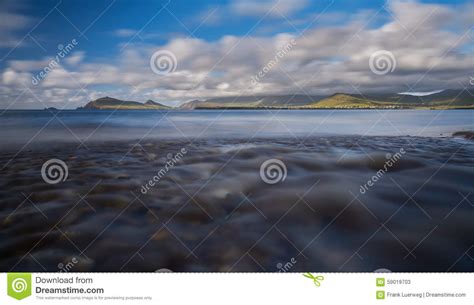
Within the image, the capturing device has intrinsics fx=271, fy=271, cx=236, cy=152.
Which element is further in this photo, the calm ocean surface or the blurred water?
the blurred water

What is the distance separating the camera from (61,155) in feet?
24.5

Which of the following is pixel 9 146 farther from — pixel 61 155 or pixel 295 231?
pixel 295 231

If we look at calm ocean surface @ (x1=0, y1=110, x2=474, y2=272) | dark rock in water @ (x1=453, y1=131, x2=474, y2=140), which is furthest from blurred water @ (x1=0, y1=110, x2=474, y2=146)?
calm ocean surface @ (x1=0, y1=110, x2=474, y2=272)

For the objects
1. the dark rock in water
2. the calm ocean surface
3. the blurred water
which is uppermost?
the blurred water

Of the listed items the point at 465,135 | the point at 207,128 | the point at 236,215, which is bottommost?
the point at 236,215

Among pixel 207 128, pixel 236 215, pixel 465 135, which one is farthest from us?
pixel 207 128

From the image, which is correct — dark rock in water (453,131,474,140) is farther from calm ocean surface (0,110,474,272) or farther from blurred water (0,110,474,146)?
calm ocean surface (0,110,474,272)

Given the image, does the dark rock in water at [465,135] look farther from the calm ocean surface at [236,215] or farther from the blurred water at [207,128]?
the calm ocean surface at [236,215]

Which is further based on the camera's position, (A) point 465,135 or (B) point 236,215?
(A) point 465,135

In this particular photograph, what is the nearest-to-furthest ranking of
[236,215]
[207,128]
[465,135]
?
[236,215] → [465,135] → [207,128]

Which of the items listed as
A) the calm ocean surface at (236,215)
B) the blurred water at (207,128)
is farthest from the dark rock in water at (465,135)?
the calm ocean surface at (236,215)

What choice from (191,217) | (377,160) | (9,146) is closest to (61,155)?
(9,146)

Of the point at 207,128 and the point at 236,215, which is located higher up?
the point at 207,128
